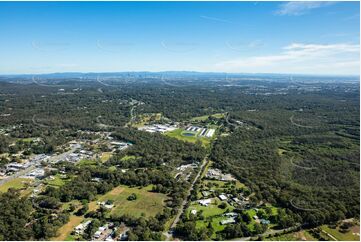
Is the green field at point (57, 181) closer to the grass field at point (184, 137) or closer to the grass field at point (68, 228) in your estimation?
the grass field at point (68, 228)

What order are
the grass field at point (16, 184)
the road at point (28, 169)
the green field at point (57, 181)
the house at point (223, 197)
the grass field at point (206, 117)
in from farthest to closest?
the grass field at point (206, 117)
the road at point (28, 169)
the green field at point (57, 181)
the grass field at point (16, 184)
the house at point (223, 197)

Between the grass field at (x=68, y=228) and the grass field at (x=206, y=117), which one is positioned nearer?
the grass field at (x=68, y=228)

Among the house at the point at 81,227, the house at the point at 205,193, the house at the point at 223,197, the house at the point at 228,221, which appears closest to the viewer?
the house at the point at 81,227

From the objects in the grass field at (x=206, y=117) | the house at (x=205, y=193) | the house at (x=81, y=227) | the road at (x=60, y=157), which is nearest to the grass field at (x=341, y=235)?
the house at (x=205, y=193)

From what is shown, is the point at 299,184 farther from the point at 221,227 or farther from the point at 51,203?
the point at 51,203

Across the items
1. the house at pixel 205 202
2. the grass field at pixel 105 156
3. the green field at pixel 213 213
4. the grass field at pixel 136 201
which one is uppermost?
the house at pixel 205 202

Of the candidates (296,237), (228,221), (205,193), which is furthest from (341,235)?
(205,193)

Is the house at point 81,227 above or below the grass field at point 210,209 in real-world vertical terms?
below
